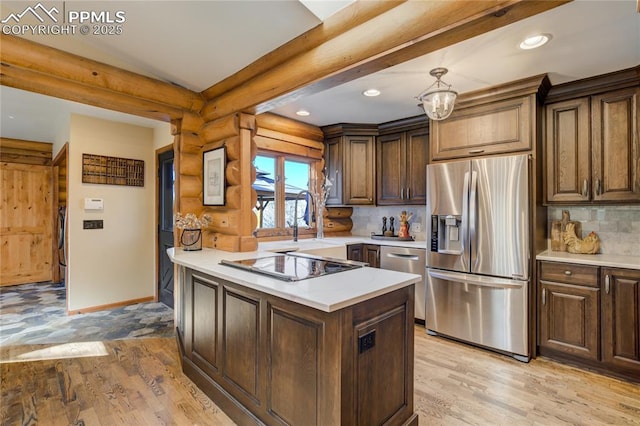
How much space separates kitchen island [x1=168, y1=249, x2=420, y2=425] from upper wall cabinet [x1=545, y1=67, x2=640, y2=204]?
213 centimetres

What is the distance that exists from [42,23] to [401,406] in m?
3.29

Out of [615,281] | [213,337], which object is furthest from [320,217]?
[615,281]

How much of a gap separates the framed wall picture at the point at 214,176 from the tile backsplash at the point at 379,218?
7.81 ft

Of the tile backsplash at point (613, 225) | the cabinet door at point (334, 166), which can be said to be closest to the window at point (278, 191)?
the cabinet door at point (334, 166)

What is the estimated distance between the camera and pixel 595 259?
2570 mm

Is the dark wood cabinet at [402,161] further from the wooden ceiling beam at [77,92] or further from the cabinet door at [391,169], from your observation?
the wooden ceiling beam at [77,92]

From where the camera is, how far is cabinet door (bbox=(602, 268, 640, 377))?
235cm

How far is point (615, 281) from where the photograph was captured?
2422 mm

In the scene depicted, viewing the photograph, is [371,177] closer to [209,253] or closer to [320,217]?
[320,217]

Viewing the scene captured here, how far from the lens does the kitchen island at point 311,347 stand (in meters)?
1.38

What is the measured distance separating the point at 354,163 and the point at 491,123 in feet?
5.82

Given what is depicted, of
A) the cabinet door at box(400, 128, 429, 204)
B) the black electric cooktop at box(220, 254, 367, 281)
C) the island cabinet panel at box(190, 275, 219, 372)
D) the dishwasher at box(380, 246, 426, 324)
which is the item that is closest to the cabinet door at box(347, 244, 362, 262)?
the dishwasher at box(380, 246, 426, 324)

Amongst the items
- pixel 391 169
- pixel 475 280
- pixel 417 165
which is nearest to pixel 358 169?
pixel 391 169

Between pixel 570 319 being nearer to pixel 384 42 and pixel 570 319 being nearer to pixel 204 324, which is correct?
pixel 384 42
